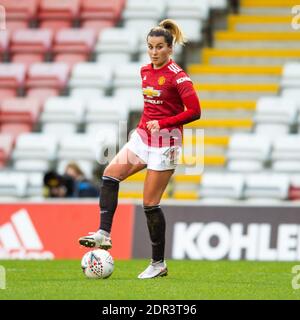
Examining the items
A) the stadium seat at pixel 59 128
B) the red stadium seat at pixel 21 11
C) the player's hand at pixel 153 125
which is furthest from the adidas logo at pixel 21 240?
the red stadium seat at pixel 21 11

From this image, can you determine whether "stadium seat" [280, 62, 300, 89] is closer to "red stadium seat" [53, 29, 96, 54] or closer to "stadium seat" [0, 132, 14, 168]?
"red stadium seat" [53, 29, 96, 54]

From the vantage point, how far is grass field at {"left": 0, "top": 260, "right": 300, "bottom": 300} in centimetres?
843

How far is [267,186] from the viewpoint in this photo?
16.3m

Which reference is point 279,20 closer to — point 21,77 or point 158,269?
point 21,77

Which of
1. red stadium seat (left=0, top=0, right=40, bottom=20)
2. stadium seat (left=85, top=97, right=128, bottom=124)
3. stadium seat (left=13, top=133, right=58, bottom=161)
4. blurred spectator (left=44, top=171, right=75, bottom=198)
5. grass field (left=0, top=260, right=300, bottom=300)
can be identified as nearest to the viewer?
grass field (left=0, top=260, right=300, bottom=300)

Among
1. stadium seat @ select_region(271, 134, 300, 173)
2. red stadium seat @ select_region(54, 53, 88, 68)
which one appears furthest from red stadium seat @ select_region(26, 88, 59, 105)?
stadium seat @ select_region(271, 134, 300, 173)

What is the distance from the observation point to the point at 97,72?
19.1 m

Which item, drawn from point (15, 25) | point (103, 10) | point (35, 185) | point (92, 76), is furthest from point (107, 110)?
point (15, 25)

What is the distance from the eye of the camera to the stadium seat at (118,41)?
19594 mm

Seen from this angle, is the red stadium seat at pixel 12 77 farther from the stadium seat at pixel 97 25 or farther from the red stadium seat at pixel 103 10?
the red stadium seat at pixel 103 10

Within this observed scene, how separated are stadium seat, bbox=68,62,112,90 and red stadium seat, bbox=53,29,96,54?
69 centimetres

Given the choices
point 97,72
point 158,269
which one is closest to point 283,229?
point 158,269

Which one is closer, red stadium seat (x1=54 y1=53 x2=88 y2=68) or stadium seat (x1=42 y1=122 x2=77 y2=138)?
stadium seat (x1=42 y1=122 x2=77 y2=138)

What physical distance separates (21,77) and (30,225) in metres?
4.82
